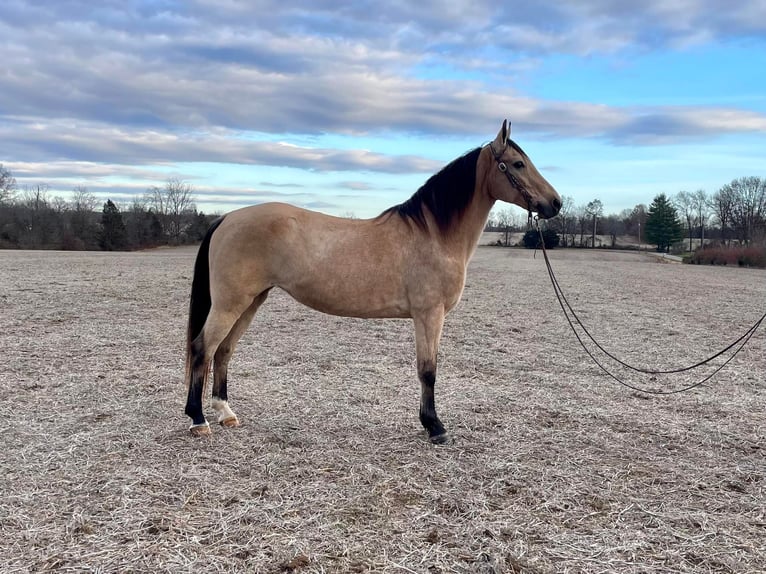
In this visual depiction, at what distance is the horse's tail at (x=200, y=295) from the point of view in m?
4.31

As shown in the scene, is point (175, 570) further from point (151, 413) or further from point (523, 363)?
point (523, 363)

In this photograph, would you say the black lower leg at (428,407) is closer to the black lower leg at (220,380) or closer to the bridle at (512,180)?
the bridle at (512,180)

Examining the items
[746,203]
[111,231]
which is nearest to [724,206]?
[746,203]

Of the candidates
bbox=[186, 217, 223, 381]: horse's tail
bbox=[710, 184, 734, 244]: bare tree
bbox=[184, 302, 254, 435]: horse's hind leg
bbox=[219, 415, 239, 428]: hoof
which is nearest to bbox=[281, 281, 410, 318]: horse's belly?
bbox=[184, 302, 254, 435]: horse's hind leg

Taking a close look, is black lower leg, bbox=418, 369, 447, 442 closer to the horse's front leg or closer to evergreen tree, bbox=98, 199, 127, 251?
the horse's front leg

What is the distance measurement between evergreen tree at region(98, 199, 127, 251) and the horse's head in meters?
57.0

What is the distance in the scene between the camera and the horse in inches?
157

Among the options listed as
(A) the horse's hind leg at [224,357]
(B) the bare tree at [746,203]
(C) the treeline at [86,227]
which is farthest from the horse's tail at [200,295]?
(B) the bare tree at [746,203]

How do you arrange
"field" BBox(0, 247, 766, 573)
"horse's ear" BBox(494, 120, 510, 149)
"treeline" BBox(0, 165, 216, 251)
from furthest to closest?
"treeline" BBox(0, 165, 216, 251)
"horse's ear" BBox(494, 120, 510, 149)
"field" BBox(0, 247, 766, 573)

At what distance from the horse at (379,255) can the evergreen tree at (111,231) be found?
55.9 meters

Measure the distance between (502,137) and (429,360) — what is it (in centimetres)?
187

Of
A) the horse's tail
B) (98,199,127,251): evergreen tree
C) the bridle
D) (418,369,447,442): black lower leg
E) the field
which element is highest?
(98,199,127,251): evergreen tree

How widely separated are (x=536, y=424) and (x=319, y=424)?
1.92 metres

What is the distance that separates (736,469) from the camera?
357 cm
